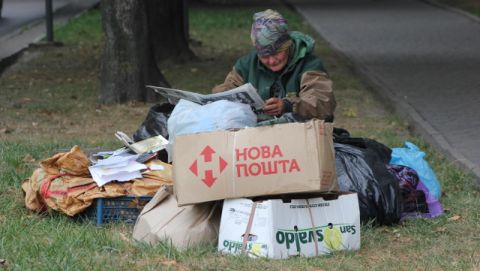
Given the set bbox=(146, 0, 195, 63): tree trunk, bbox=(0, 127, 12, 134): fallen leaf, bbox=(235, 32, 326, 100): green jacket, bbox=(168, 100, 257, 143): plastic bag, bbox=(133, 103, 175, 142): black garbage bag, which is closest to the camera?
bbox=(168, 100, 257, 143): plastic bag

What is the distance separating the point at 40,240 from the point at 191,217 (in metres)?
0.79

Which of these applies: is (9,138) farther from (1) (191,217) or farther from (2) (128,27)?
(1) (191,217)

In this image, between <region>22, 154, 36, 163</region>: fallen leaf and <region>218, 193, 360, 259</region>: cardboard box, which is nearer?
<region>218, 193, 360, 259</region>: cardboard box

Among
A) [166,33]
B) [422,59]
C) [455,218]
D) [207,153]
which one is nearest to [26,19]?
[166,33]

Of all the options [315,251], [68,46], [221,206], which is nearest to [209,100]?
[221,206]

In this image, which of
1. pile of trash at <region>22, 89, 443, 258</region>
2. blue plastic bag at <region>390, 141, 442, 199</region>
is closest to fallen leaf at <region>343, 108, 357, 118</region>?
blue plastic bag at <region>390, 141, 442, 199</region>

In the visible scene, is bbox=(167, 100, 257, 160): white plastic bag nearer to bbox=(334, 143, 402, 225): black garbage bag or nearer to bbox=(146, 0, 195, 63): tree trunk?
bbox=(334, 143, 402, 225): black garbage bag

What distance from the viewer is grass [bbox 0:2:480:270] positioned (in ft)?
16.5

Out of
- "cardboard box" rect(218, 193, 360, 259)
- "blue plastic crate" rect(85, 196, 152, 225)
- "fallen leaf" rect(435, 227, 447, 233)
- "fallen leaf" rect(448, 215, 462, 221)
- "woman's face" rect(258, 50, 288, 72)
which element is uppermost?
"woman's face" rect(258, 50, 288, 72)

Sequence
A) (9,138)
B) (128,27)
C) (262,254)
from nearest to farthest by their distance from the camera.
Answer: (262,254), (9,138), (128,27)

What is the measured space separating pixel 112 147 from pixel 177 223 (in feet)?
10.4

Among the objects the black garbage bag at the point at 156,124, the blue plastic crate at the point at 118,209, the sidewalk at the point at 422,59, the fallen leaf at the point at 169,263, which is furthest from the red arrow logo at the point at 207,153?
the sidewalk at the point at 422,59

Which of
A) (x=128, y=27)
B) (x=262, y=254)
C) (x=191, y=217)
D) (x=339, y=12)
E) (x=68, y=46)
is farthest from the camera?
(x=339, y=12)

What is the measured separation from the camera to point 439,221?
622 cm
